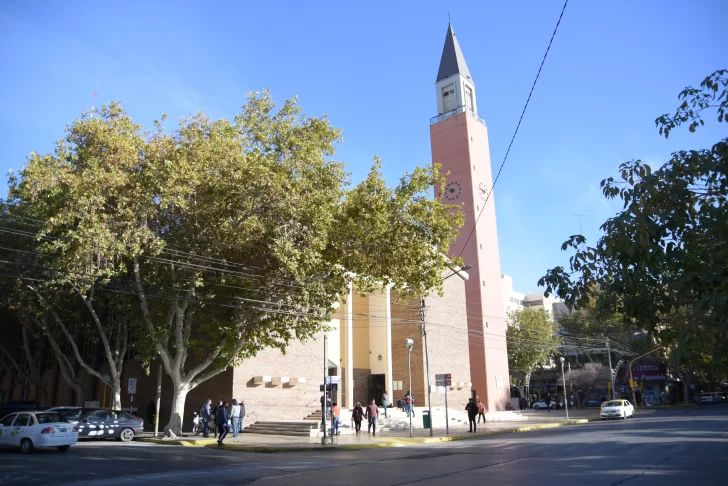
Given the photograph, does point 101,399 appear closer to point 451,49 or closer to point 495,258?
point 495,258

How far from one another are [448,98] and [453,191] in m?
10.2

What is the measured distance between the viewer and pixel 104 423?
23297 millimetres

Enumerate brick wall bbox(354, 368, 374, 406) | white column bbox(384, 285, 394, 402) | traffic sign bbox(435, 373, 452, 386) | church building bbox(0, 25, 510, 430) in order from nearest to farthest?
traffic sign bbox(435, 373, 452, 386) < church building bbox(0, 25, 510, 430) < brick wall bbox(354, 368, 374, 406) < white column bbox(384, 285, 394, 402)

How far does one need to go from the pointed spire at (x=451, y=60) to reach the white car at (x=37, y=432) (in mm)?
46798

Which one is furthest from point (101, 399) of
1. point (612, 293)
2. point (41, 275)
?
point (612, 293)

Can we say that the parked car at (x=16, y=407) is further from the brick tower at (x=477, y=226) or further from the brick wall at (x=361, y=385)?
the brick tower at (x=477, y=226)

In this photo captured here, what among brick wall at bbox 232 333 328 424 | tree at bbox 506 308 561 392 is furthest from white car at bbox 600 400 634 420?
brick wall at bbox 232 333 328 424

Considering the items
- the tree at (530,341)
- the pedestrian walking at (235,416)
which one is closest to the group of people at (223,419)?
the pedestrian walking at (235,416)

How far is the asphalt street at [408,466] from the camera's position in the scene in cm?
1068

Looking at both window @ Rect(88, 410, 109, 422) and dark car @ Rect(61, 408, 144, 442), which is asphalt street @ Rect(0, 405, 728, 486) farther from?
window @ Rect(88, 410, 109, 422)

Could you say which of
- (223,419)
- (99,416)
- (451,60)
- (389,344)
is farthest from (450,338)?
(451,60)

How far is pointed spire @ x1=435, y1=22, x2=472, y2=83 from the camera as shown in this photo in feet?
181

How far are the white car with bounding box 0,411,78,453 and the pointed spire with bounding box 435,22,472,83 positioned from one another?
4680 centimetres

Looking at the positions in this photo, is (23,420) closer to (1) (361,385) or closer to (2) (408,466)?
(2) (408,466)
